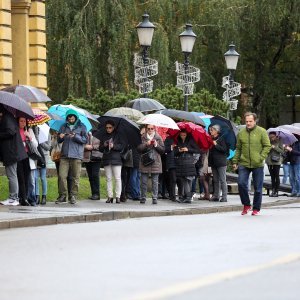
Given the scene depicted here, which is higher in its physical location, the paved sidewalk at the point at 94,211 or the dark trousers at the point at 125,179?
the dark trousers at the point at 125,179

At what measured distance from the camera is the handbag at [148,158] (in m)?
26.2

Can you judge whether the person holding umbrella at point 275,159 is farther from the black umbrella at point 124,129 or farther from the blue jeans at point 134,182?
the black umbrella at point 124,129

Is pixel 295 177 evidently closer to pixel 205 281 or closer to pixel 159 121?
pixel 159 121

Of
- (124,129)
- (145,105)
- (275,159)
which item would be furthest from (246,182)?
(275,159)

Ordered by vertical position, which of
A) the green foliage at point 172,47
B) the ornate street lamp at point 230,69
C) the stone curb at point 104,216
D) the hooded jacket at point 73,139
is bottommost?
the stone curb at point 104,216

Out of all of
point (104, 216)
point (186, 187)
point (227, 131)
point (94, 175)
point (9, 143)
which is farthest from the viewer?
point (227, 131)

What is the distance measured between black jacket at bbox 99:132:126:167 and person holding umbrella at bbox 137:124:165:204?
1.50ft

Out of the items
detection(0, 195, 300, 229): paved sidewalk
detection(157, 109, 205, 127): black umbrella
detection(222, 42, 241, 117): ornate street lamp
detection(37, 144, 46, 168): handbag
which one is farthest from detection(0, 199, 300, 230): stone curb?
detection(222, 42, 241, 117): ornate street lamp

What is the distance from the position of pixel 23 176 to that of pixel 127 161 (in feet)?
12.0

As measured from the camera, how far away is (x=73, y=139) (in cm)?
2481

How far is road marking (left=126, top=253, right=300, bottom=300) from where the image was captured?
32.8 ft

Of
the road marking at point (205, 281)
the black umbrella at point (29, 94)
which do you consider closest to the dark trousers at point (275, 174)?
the black umbrella at point (29, 94)

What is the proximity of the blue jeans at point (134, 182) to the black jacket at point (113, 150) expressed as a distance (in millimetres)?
1605

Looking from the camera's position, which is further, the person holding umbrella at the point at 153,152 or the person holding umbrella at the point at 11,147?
the person holding umbrella at the point at 153,152
